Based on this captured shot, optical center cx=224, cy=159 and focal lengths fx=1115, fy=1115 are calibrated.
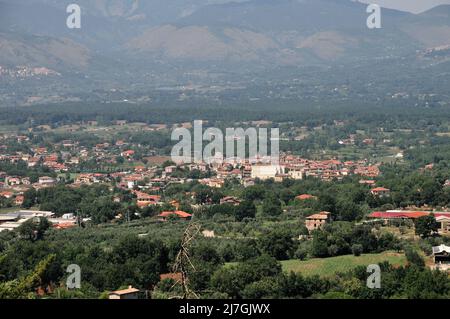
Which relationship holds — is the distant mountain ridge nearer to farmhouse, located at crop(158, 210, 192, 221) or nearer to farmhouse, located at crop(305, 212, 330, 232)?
farmhouse, located at crop(158, 210, 192, 221)

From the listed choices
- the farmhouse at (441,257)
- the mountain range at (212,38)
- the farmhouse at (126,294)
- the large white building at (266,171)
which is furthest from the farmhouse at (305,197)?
the mountain range at (212,38)

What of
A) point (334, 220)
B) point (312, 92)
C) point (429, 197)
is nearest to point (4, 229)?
point (334, 220)

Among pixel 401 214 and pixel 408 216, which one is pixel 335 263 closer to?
pixel 408 216

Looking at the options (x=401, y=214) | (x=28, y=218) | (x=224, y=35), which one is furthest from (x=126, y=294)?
(x=224, y=35)

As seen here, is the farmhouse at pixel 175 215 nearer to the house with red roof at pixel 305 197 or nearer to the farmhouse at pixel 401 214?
the house with red roof at pixel 305 197

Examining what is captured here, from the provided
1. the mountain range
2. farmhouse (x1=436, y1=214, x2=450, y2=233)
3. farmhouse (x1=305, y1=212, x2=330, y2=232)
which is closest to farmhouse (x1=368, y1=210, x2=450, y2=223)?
farmhouse (x1=436, y1=214, x2=450, y2=233)

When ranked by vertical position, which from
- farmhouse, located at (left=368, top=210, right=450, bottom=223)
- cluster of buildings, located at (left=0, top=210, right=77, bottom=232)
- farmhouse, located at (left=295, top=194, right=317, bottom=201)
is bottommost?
cluster of buildings, located at (left=0, top=210, right=77, bottom=232)

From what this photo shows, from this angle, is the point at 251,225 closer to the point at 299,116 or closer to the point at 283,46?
the point at 299,116

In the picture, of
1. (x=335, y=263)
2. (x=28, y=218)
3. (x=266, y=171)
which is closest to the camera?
(x=335, y=263)
